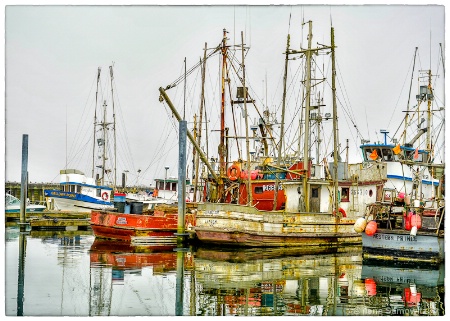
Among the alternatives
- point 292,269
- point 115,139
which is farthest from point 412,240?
point 115,139

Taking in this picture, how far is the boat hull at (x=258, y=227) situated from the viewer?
1878cm

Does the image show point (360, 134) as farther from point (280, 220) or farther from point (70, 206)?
point (70, 206)

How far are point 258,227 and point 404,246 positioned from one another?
4542 millimetres

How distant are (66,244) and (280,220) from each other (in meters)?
7.09

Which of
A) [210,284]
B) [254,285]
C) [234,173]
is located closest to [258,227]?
[234,173]

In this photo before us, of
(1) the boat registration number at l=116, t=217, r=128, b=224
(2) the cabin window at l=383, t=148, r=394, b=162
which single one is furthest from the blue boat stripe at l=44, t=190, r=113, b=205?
(2) the cabin window at l=383, t=148, r=394, b=162

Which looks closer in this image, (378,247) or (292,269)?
(292,269)

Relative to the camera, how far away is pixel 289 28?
15586 mm

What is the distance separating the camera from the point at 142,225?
20.6m

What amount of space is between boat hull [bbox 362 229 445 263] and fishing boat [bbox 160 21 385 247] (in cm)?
307

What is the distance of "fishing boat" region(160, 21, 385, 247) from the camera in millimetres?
18906

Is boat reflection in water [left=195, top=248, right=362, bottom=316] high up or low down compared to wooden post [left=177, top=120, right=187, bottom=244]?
down

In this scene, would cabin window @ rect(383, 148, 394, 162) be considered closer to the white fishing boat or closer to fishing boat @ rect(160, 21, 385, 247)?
fishing boat @ rect(160, 21, 385, 247)

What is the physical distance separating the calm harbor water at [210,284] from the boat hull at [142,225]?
181 centimetres
